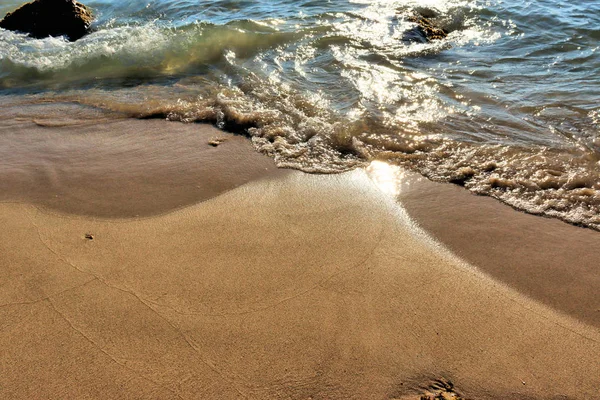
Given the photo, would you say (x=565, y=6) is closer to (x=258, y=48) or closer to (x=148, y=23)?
(x=258, y=48)

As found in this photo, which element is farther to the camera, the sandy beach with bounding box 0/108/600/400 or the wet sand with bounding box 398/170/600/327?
the wet sand with bounding box 398/170/600/327

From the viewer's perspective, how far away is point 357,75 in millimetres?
6281

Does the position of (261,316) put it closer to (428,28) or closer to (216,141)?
(216,141)

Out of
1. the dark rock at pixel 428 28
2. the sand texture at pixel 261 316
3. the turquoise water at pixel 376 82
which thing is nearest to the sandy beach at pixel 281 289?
the sand texture at pixel 261 316

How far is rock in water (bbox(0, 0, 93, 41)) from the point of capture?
9.49m

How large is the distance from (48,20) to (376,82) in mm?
7775

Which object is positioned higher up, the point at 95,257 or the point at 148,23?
the point at 148,23

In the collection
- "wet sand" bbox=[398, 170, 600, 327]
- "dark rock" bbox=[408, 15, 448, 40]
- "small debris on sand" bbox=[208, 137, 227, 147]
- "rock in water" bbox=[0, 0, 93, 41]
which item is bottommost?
"wet sand" bbox=[398, 170, 600, 327]

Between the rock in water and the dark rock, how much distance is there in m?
7.24

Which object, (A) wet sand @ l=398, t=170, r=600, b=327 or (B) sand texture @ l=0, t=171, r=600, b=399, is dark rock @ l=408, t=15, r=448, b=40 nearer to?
(A) wet sand @ l=398, t=170, r=600, b=327

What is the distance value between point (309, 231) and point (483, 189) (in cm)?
164

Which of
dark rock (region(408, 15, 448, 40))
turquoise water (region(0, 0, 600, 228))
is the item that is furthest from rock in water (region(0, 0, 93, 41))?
dark rock (region(408, 15, 448, 40))

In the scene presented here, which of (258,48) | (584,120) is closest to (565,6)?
(584,120)

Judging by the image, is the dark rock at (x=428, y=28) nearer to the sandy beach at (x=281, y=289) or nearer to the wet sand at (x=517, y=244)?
the sandy beach at (x=281, y=289)
